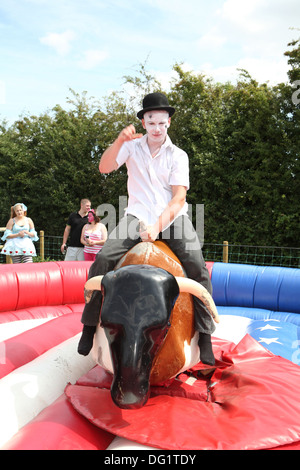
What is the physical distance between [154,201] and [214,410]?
1.20 metres

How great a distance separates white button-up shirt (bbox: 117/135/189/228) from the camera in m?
2.41

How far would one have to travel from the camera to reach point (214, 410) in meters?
2.02

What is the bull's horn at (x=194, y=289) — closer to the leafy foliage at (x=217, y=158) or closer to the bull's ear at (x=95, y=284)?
the bull's ear at (x=95, y=284)

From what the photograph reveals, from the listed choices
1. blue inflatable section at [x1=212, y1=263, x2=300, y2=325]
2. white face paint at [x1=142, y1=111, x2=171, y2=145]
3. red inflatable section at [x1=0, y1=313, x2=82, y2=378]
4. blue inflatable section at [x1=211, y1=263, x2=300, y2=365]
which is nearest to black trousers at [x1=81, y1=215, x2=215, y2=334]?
white face paint at [x1=142, y1=111, x2=171, y2=145]

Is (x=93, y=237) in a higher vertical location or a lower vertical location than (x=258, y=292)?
higher

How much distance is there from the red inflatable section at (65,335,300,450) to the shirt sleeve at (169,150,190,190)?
1171 millimetres

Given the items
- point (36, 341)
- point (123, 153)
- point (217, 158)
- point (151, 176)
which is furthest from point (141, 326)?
point (217, 158)

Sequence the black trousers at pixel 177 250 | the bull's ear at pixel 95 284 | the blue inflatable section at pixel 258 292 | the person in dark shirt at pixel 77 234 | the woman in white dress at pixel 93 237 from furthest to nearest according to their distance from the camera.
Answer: the person in dark shirt at pixel 77 234 < the woman in white dress at pixel 93 237 < the blue inflatable section at pixel 258 292 < the black trousers at pixel 177 250 < the bull's ear at pixel 95 284

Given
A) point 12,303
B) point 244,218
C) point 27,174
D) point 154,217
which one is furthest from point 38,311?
point 27,174

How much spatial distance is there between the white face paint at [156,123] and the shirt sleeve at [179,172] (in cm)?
15

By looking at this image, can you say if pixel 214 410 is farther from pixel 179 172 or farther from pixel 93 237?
pixel 93 237

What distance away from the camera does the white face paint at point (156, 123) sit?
2.39 metres

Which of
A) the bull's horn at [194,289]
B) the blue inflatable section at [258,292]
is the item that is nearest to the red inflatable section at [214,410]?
the bull's horn at [194,289]

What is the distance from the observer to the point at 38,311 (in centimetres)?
444
